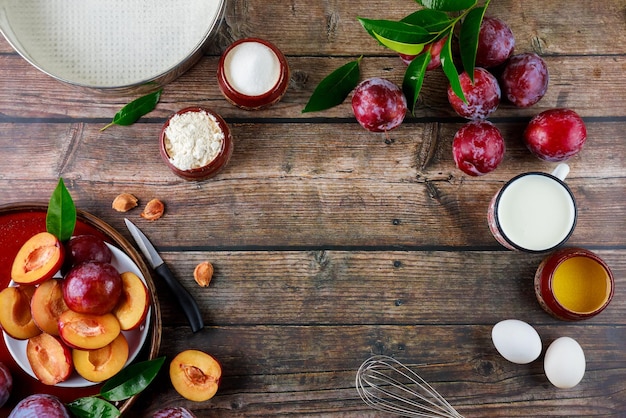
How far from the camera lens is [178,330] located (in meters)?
0.96

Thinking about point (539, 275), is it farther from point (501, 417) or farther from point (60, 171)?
point (60, 171)

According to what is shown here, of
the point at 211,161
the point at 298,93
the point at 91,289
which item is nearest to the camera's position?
the point at 91,289

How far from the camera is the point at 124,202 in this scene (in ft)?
3.13

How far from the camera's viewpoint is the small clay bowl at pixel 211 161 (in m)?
0.90

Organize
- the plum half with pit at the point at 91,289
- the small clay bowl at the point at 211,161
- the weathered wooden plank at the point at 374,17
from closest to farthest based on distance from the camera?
the plum half with pit at the point at 91,289 → the small clay bowl at the point at 211,161 → the weathered wooden plank at the point at 374,17

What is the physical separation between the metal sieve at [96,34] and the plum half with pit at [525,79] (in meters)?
0.47

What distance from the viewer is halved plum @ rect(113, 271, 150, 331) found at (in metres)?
0.83

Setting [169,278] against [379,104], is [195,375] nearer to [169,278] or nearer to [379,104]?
[169,278]

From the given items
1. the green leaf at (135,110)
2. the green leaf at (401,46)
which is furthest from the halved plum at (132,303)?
the green leaf at (401,46)

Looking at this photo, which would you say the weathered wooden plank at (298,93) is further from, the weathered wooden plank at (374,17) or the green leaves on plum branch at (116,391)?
the green leaves on plum branch at (116,391)

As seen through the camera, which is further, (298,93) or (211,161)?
(298,93)

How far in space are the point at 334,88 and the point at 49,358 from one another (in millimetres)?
593

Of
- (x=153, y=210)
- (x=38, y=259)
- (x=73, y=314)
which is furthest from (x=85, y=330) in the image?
(x=153, y=210)

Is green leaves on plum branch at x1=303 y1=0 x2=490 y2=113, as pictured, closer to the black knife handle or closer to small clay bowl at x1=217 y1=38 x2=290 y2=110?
small clay bowl at x1=217 y1=38 x2=290 y2=110
